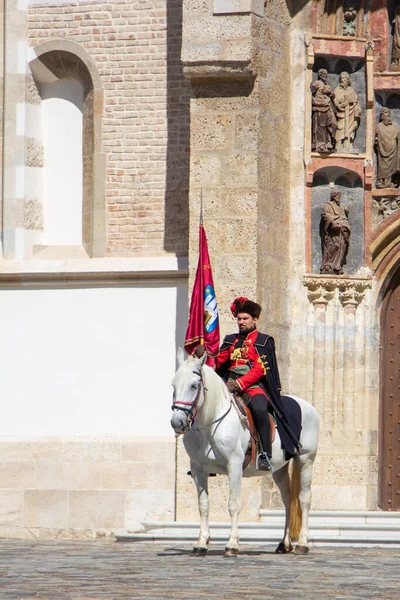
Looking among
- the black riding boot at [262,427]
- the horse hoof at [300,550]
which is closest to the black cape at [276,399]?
the black riding boot at [262,427]

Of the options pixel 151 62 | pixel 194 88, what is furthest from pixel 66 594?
pixel 151 62

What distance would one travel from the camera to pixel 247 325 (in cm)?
1135

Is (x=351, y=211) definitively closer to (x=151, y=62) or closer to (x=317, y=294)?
(x=317, y=294)

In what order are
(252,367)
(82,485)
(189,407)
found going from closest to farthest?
(189,407) → (252,367) → (82,485)

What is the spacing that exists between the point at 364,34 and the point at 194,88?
2320 millimetres

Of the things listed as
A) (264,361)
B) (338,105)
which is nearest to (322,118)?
(338,105)

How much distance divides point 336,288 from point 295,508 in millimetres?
4364

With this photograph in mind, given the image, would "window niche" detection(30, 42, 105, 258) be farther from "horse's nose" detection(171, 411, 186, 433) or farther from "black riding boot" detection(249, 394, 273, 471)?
"horse's nose" detection(171, 411, 186, 433)

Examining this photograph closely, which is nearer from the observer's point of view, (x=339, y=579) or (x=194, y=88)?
(x=339, y=579)

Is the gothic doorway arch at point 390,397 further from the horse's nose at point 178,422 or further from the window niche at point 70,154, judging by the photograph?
the horse's nose at point 178,422

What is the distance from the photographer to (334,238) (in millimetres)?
15422

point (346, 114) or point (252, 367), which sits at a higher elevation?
point (346, 114)

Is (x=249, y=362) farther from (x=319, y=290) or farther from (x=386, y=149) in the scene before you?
(x=386, y=149)

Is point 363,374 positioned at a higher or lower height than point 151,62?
lower
